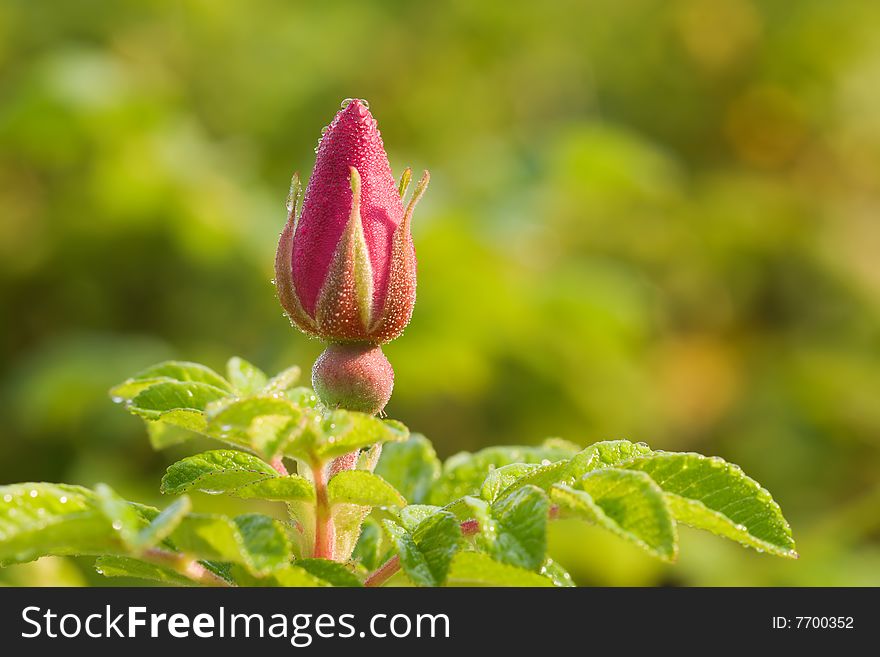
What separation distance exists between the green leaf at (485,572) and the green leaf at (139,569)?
31 cm

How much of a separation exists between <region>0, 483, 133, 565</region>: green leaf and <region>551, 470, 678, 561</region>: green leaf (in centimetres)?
45

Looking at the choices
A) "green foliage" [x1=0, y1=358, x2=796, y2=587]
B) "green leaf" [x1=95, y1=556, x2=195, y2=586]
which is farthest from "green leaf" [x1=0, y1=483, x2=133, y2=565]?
"green leaf" [x1=95, y1=556, x2=195, y2=586]

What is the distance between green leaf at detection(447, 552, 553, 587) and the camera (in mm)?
1186

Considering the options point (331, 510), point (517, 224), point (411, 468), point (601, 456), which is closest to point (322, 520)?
point (331, 510)

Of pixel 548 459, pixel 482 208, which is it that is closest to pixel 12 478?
pixel 482 208

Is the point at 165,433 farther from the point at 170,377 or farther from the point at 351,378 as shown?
the point at 351,378

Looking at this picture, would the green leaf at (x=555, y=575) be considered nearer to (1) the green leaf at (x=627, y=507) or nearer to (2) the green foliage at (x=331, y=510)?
(2) the green foliage at (x=331, y=510)

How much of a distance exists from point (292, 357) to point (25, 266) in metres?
1.14

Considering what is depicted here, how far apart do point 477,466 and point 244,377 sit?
0.39 meters

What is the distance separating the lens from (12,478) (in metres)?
3.77

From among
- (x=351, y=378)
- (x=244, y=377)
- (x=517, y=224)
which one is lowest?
(x=351, y=378)

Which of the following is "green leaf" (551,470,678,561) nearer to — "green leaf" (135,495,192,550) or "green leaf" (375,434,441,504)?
"green leaf" (135,495,192,550)

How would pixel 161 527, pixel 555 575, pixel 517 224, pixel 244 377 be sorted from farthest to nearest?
pixel 517 224 → pixel 244 377 → pixel 555 575 → pixel 161 527

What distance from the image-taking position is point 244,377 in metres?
1.49
